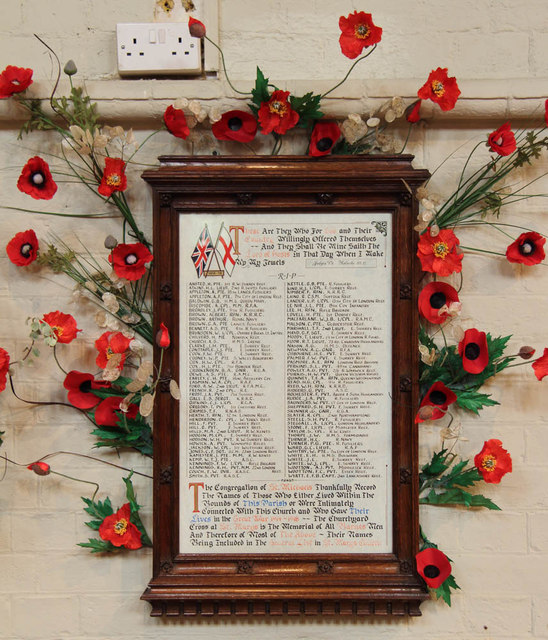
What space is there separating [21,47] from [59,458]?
110 centimetres

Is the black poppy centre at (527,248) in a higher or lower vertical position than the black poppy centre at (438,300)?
higher

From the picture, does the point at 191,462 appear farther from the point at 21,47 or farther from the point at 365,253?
the point at 21,47

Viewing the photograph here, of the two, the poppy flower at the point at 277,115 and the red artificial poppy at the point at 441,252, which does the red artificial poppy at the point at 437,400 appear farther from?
the poppy flower at the point at 277,115

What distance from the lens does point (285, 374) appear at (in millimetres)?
1498

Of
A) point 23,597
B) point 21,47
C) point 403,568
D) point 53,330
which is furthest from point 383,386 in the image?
point 21,47

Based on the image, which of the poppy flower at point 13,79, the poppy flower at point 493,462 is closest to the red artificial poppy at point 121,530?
the poppy flower at point 493,462

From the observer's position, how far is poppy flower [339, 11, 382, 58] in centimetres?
136

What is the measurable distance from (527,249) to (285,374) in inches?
27.5

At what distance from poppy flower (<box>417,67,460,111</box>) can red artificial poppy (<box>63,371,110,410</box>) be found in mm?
1078

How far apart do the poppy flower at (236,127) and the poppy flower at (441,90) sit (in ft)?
1.39

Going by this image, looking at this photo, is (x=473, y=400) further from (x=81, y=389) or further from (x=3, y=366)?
(x=3, y=366)

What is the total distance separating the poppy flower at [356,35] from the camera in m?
1.36

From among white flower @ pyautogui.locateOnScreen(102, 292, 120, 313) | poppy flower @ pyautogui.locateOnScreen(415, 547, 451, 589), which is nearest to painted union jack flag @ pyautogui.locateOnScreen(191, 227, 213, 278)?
white flower @ pyautogui.locateOnScreen(102, 292, 120, 313)

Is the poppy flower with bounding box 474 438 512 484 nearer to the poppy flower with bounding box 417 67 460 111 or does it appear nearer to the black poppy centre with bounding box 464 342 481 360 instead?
the black poppy centre with bounding box 464 342 481 360
